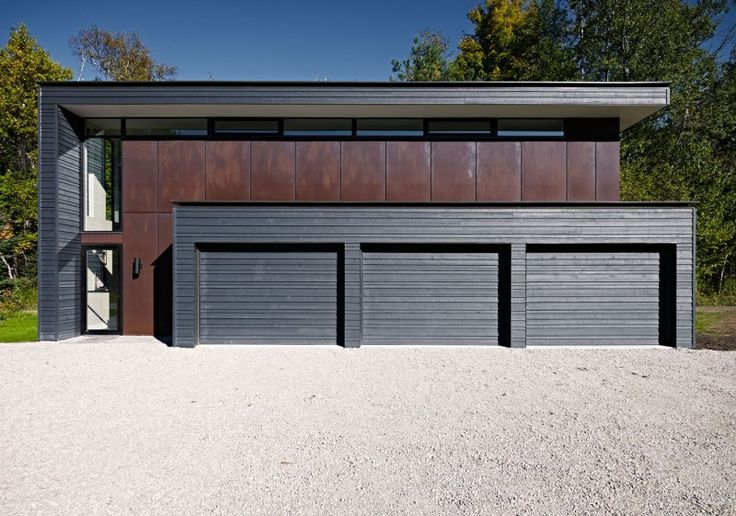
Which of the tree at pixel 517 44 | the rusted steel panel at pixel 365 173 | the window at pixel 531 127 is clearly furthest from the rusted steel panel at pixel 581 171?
the tree at pixel 517 44

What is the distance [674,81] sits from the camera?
16875 millimetres

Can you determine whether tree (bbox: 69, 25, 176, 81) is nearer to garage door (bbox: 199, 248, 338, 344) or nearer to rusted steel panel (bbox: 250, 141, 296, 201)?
rusted steel panel (bbox: 250, 141, 296, 201)

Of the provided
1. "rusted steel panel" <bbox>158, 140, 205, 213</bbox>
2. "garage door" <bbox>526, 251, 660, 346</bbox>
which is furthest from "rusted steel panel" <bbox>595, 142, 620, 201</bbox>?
"rusted steel panel" <bbox>158, 140, 205, 213</bbox>

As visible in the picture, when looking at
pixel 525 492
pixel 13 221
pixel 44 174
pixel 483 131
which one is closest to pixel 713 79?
pixel 483 131

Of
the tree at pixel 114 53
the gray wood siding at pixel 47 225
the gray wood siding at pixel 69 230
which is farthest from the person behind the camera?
the tree at pixel 114 53

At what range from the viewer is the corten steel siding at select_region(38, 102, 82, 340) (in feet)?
31.2

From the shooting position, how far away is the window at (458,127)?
1027 centimetres

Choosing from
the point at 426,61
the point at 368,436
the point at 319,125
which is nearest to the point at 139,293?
the point at 319,125

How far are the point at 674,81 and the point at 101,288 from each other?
21796 millimetres

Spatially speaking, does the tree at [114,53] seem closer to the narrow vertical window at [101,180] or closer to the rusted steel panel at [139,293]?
the narrow vertical window at [101,180]

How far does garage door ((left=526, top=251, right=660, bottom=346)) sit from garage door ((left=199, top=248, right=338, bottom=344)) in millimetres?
4528

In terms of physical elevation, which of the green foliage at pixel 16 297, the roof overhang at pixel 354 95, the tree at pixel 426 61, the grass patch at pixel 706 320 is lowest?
the grass patch at pixel 706 320

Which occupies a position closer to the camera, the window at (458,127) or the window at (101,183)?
the window at (458,127)

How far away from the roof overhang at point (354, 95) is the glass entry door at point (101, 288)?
11.7 ft
